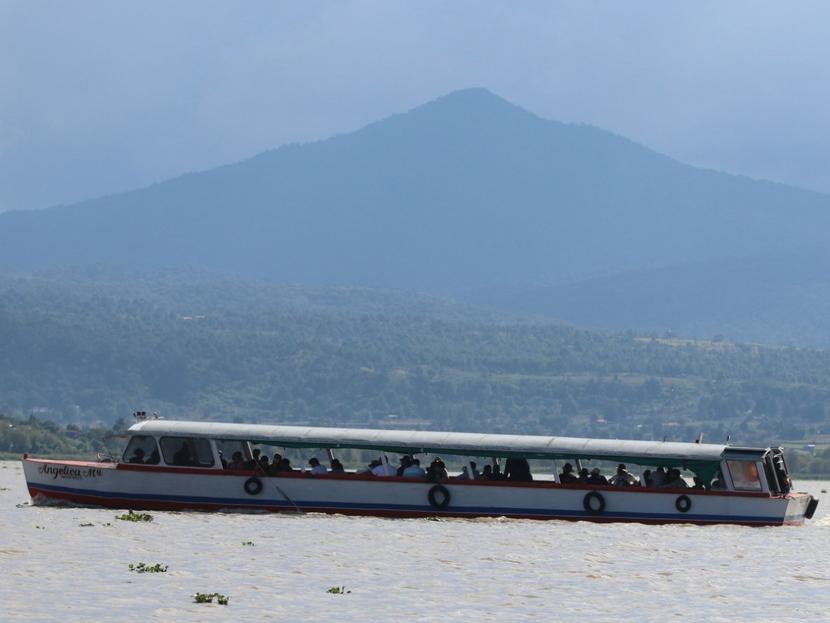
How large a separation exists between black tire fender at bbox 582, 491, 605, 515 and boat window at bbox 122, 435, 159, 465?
14.4 metres

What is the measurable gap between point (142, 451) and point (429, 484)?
9.80 m

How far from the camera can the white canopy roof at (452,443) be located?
190 feet

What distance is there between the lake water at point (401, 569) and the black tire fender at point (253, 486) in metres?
1.11

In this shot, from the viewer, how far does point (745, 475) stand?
2338 inches

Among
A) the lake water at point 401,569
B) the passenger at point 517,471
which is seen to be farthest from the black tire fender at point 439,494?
the passenger at point 517,471

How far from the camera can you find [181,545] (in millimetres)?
46750

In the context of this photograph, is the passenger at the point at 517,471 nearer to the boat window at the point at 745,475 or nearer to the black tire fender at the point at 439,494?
the black tire fender at the point at 439,494

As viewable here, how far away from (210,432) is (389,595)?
883 inches

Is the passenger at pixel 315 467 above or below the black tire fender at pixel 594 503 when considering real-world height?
above

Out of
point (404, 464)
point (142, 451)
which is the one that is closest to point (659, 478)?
point (404, 464)

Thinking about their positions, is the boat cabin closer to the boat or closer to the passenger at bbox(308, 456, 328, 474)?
the boat

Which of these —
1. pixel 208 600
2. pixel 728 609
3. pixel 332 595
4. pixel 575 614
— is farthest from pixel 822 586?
pixel 208 600

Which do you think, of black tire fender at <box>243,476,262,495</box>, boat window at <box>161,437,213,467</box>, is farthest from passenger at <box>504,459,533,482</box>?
boat window at <box>161,437,213,467</box>

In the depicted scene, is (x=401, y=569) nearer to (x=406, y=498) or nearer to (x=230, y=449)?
(x=406, y=498)
